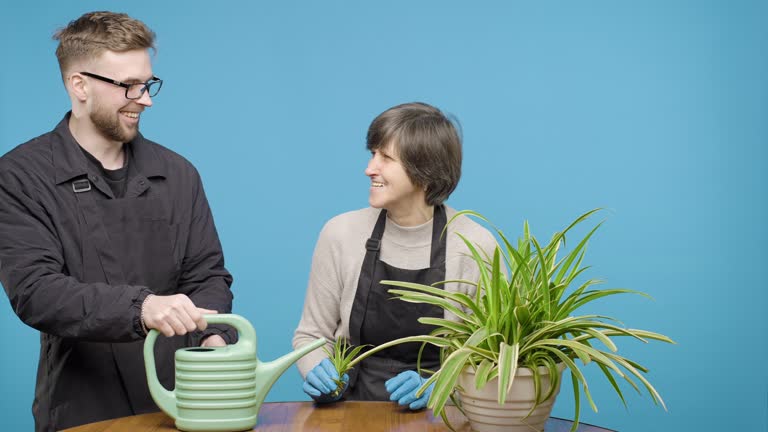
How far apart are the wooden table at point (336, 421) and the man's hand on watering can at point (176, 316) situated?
0.22 meters

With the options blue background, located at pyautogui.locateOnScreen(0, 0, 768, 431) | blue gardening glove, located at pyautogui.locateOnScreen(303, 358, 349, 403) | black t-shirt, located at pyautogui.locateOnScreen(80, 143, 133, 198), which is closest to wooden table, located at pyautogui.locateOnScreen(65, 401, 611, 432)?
blue gardening glove, located at pyautogui.locateOnScreen(303, 358, 349, 403)

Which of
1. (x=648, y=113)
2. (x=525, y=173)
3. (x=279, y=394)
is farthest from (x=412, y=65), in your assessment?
(x=279, y=394)

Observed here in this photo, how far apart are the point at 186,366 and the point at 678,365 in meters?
3.08

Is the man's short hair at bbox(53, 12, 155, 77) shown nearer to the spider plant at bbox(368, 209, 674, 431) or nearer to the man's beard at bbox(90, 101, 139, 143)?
the man's beard at bbox(90, 101, 139, 143)

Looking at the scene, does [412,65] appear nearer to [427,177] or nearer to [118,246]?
[427,177]

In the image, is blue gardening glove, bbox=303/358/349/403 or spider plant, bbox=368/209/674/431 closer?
spider plant, bbox=368/209/674/431

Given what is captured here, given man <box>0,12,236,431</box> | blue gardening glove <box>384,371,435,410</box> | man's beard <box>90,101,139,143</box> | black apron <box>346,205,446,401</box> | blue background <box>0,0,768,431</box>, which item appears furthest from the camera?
blue background <box>0,0,768,431</box>

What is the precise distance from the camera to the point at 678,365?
485 centimetres

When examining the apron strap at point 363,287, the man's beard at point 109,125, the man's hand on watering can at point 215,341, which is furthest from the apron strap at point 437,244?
the man's beard at point 109,125

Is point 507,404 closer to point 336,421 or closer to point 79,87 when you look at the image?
point 336,421

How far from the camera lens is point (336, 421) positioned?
2441 millimetres

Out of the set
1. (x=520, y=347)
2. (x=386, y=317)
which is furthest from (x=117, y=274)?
(x=520, y=347)

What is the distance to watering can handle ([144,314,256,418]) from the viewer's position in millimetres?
2344

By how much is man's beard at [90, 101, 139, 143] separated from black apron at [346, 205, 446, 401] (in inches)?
28.6
